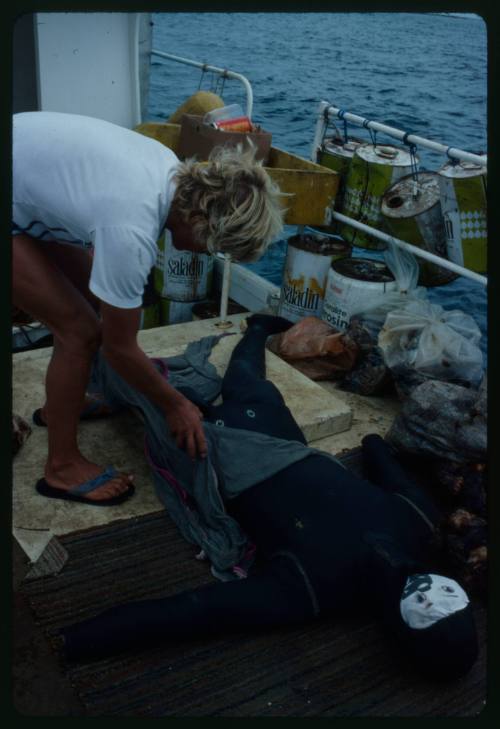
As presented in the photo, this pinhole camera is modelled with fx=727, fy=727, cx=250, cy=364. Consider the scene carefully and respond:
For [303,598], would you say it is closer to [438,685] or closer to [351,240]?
[438,685]

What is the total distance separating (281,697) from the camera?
7.13ft

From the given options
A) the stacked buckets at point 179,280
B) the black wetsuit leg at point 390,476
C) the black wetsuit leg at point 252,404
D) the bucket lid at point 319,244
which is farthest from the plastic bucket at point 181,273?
the black wetsuit leg at point 390,476

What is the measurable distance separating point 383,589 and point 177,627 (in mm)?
661

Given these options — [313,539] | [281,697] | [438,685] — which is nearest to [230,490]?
[313,539]

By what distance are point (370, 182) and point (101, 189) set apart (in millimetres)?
2555

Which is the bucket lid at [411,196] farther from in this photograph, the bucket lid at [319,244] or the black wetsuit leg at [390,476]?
the black wetsuit leg at [390,476]

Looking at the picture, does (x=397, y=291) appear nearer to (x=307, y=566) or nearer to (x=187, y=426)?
(x=187, y=426)

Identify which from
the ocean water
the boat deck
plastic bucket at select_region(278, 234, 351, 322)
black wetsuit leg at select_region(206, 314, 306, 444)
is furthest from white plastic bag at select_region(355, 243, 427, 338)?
the boat deck

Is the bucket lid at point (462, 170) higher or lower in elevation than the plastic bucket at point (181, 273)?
higher

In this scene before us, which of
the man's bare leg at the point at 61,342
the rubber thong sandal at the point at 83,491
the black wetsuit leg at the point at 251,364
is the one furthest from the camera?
the black wetsuit leg at the point at 251,364

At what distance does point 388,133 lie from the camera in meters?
4.29

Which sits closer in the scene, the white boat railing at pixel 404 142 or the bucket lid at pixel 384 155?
the white boat railing at pixel 404 142

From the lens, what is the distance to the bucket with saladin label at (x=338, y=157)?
181 inches

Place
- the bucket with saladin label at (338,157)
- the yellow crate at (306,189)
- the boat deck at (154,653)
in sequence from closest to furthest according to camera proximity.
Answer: the boat deck at (154,653), the yellow crate at (306,189), the bucket with saladin label at (338,157)
